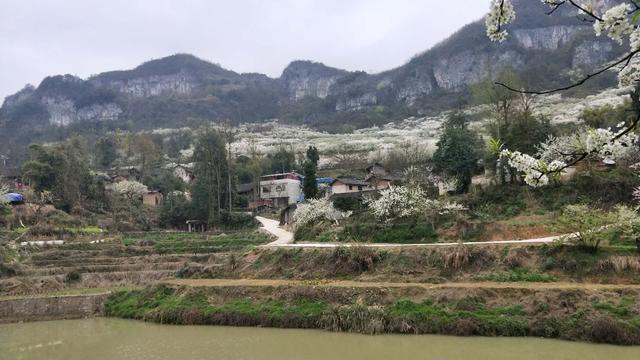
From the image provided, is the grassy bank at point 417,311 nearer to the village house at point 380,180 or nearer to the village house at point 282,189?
the village house at point 380,180

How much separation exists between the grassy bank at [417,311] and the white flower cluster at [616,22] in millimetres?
16138

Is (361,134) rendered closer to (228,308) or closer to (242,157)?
(242,157)

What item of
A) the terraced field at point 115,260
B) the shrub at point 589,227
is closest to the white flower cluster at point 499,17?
the shrub at point 589,227

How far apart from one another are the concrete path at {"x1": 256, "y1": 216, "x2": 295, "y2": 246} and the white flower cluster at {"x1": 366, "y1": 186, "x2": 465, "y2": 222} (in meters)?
6.88

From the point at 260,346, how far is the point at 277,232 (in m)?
26.9

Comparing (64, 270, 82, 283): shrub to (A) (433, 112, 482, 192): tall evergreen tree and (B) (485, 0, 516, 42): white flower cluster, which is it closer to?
(A) (433, 112, 482, 192): tall evergreen tree

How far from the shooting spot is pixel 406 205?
33094 mm

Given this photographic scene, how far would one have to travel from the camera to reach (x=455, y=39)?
156875 mm

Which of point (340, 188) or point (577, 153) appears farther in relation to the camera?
point (340, 188)

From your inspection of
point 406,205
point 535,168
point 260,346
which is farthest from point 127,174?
point 535,168

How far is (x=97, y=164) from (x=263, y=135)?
42729 millimetres

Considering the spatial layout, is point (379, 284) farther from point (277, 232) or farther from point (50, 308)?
point (277, 232)

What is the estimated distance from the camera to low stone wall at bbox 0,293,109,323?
89.7ft

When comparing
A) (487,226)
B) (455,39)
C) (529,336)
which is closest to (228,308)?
(529,336)
